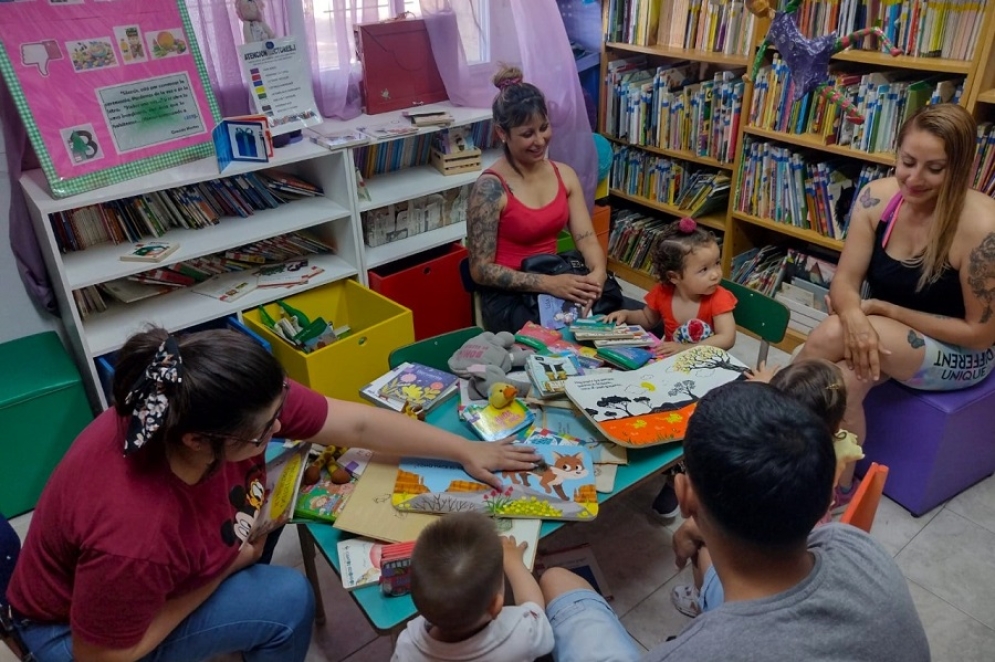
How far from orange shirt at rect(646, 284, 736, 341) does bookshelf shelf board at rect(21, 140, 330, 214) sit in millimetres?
1306

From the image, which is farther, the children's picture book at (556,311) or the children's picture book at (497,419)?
the children's picture book at (556,311)

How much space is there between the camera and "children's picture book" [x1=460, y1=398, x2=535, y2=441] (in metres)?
1.71

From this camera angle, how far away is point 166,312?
8.68ft

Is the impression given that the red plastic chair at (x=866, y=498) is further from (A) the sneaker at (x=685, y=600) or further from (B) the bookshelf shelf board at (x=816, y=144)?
(B) the bookshelf shelf board at (x=816, y=144)

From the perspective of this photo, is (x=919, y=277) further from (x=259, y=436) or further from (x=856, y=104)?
(x=259, y=436)

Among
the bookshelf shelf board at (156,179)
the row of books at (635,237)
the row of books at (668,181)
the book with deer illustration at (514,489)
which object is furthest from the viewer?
the row of books at (635,237)

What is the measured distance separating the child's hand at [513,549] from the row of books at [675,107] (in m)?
2.37

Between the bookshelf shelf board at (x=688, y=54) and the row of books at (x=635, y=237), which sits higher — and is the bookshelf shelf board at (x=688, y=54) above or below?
above

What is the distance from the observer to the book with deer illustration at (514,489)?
1501 mm

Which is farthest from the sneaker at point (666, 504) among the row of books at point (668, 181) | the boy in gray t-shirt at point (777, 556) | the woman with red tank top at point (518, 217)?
the row of books at point (668, 181)

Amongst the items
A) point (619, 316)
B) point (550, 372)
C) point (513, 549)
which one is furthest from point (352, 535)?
point (619, 316)

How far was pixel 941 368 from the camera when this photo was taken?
2172 millimetres

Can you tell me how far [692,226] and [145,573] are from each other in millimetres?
1800

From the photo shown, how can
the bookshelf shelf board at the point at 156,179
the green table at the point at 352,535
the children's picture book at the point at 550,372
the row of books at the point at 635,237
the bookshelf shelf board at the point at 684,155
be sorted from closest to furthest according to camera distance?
1. the green table at the point at 352,535
2. the children's picture book at the point at 550,372
3. the bookshelf shelf board at the point at 156,179
4. the bookshelf shelf board at the point at 684,155
5. the row of books at the point at 635,237
